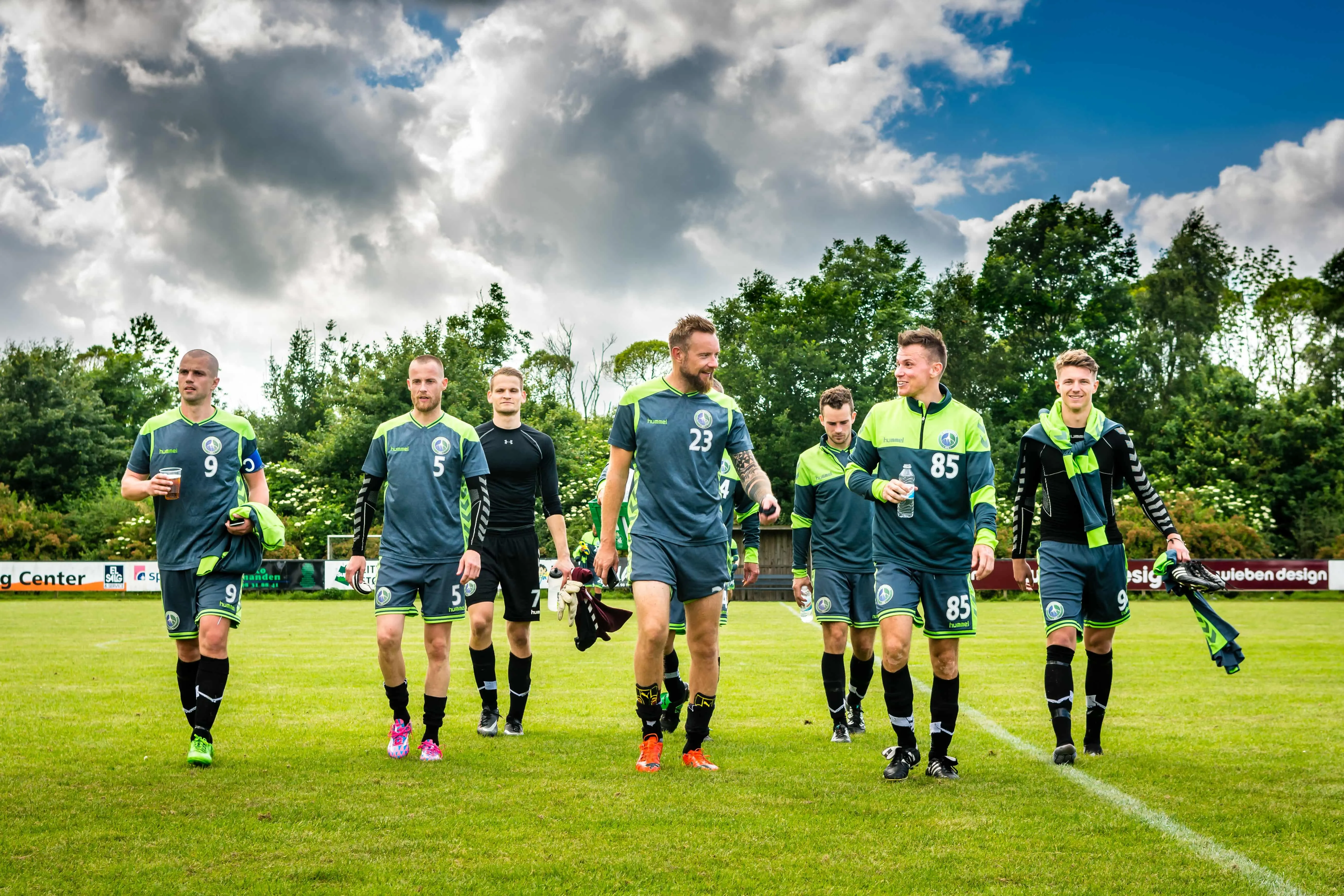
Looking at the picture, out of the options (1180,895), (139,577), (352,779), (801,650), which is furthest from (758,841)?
(139,577)

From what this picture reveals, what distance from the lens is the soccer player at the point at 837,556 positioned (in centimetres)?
802

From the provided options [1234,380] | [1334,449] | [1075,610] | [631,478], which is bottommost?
[1075,610]

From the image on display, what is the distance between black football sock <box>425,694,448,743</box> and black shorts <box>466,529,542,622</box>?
1117 mm

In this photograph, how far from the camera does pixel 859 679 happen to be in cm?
823

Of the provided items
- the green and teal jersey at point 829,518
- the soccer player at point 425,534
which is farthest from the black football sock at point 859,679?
the soccer player at point 425,534

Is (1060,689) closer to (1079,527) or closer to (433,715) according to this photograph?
(1079,527)

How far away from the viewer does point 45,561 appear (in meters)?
31.9

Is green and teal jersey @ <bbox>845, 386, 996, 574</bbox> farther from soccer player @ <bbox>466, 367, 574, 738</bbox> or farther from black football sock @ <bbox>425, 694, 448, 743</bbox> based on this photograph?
black football sock @ <bbox>425, 694, 448, 743</bbox>

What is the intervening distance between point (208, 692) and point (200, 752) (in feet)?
1.14

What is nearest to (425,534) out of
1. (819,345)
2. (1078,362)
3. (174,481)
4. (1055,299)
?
(174,481)

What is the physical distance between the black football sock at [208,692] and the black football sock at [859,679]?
4.27 m

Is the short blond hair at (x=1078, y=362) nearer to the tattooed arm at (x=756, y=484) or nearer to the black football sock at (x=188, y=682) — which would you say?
the tattooed arm at (x=756, y=484)

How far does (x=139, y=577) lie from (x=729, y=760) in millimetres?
29815

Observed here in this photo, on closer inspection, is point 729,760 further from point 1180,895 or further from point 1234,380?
point 1234,380
